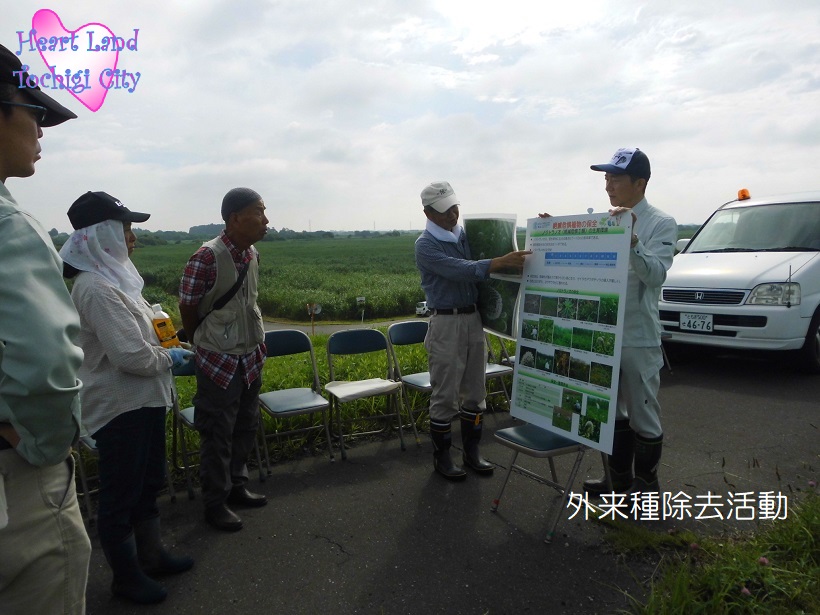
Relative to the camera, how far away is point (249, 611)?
276cm

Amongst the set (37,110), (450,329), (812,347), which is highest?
(37,110)

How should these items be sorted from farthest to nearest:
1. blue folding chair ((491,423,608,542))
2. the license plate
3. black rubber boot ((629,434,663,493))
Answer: the license plate
black rubber boot ((629,434,663,493))
blue folding chair ((491,423,608,542))

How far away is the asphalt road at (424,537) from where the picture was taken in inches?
111

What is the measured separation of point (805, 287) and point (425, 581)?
5.89 meters

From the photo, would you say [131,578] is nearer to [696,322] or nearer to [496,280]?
[496,280]

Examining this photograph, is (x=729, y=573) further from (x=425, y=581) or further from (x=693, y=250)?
(x=693, y=250)

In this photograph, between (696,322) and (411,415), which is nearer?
(411,415)

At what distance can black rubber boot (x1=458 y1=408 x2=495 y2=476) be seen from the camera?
428 cm

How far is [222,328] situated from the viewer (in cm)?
349

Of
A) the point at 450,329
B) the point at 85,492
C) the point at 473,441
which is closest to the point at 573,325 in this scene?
the point at 450,329

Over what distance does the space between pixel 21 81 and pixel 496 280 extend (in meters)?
3.05

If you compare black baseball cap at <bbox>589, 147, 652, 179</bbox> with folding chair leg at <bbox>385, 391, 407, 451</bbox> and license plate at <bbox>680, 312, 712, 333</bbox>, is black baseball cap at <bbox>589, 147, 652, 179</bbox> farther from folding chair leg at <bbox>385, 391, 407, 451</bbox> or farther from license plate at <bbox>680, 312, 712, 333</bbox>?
license plate at <bbox>680, 312, 712, 333</bbox>

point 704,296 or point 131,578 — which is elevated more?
point 704,296

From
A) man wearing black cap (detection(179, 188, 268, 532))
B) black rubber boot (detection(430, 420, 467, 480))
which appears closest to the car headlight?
black rubber boot (detection(430, 420, 467, 480))
